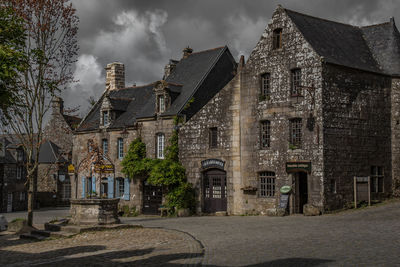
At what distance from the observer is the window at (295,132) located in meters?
22.9

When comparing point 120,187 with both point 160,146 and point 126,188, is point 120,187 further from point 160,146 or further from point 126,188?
point 160,146

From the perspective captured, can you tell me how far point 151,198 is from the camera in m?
30.3

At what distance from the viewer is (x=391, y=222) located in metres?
17.2

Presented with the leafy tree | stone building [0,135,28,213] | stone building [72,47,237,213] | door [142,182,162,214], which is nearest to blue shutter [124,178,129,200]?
stone building [72,47,237,213]

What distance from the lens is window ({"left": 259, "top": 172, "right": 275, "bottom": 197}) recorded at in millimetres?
23828

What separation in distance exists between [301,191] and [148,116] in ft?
35.2

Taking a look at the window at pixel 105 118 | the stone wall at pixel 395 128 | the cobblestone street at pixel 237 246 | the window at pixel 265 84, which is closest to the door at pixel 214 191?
the window at pixel 265 84

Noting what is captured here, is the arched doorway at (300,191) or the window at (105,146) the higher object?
the window at (105,146)

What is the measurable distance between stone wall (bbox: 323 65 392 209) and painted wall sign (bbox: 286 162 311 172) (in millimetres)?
798

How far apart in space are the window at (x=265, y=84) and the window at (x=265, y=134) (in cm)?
148

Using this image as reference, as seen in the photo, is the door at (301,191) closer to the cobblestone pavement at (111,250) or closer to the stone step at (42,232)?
the cobblestone pavement at (111,250)

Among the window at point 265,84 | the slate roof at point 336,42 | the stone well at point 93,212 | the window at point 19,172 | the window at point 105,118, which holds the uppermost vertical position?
the slate roof at point 336,42

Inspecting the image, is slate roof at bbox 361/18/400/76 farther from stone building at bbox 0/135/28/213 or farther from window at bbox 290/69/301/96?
stone building at bbox 0/135/28/213

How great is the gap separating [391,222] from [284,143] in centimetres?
714
